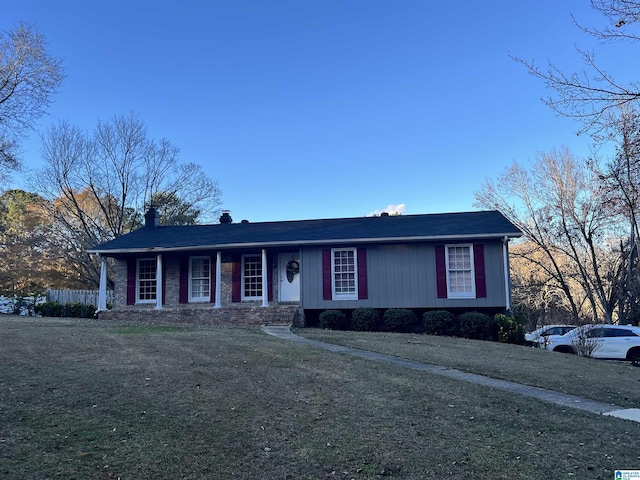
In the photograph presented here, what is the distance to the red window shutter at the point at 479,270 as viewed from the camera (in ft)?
56.0

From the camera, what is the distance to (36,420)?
15.6ft

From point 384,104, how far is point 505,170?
1024 cm

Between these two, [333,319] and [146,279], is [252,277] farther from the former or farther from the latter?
[146,279]

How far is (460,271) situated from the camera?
1741cm

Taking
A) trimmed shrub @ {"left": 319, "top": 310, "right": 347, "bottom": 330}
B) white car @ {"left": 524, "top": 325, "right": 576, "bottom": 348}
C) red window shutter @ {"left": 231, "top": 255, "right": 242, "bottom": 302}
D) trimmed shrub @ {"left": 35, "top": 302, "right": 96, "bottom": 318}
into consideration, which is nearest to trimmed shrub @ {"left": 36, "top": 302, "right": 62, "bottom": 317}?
trimmed shrub @ {"left": 35, "top": 302, "right": 96, "bottom": 318}

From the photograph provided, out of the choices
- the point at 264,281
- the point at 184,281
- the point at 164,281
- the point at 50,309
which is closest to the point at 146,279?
the point at 164,281

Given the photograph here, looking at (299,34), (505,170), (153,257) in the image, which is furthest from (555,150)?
(153,257)

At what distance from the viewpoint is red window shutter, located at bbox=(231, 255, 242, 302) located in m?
19.4

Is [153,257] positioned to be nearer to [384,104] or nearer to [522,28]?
[384,104]

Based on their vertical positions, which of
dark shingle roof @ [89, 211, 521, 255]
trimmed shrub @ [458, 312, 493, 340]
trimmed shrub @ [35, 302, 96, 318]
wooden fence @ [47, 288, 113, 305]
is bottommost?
trimmed shrub @ [458, 312, 493, 340]

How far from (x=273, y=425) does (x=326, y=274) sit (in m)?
13.2

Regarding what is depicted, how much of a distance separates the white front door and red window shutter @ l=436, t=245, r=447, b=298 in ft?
18.0

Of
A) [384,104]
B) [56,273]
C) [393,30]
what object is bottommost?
[56,273]

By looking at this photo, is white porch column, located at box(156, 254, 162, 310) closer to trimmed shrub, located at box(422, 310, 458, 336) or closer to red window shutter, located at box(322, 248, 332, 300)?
red window shutter, located at box(322, 248, 332, 300)
